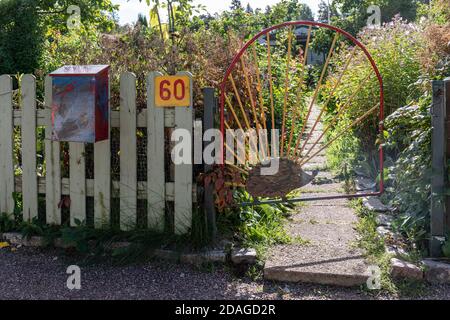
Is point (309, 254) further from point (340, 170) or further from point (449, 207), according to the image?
point (340, 170)

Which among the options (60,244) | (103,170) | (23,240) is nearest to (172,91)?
(103,170)

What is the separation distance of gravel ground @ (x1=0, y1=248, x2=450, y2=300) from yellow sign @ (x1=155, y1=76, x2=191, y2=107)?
3.71ft

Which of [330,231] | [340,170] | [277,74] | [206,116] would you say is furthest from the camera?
[277,74]

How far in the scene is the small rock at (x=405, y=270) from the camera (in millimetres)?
3318

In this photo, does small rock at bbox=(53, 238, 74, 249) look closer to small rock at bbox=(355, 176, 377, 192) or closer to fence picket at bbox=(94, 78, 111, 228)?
fence picket at bbox=(94, 78, 111, 228)

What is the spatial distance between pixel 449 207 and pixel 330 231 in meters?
0.97

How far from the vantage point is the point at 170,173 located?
394 centimetres

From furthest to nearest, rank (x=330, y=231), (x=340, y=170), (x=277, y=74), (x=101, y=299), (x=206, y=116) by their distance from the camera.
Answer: (x=277, y=74)
(x=340, y=170)
(x=330, y=231)
(x=206, y=116)
(x=101, y=299)

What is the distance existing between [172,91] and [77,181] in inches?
40.4

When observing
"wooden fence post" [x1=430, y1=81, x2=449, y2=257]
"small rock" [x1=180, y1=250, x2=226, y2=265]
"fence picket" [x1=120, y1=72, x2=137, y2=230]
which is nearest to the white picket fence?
"fence picket" [x1=120, y1=72, x2=137, y2=230]

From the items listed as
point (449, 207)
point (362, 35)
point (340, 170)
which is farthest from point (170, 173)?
point (362, 35)

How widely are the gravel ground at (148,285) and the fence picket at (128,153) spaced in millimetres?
400

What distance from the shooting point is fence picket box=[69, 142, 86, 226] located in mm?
3959

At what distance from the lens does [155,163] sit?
3.80 metres
